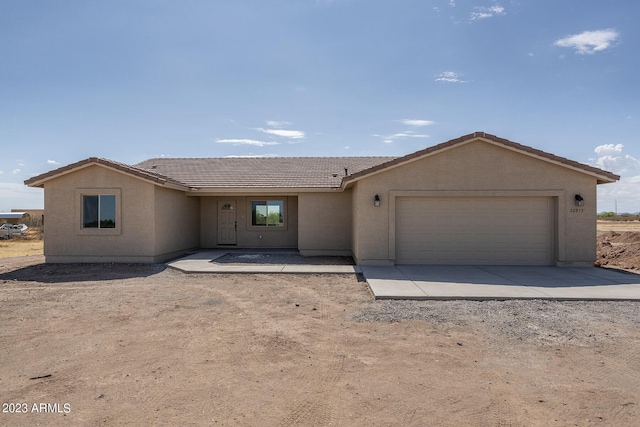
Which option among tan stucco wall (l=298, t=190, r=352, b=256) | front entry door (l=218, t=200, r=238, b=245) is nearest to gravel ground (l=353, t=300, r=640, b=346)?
tan stucco wall (l=298, t=190, r=352, b=256)

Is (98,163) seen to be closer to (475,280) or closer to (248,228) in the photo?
(248,228)

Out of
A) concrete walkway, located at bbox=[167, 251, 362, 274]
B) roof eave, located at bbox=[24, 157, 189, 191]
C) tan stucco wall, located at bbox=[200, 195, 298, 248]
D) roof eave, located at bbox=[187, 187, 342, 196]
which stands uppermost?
roof eave, located at bbox=[24, 157, 189, 191]

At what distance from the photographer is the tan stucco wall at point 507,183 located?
12039 mm

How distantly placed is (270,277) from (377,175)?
15.1 ft

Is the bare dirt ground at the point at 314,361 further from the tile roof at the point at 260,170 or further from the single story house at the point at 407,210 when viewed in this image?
the tile roof at the point at 260,170

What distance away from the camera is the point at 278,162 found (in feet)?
67.2

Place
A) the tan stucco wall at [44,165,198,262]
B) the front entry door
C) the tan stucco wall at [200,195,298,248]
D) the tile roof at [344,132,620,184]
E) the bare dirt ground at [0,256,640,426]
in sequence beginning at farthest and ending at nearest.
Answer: the front entry door < the tan stucco wall at [200,195,298,248] < the tan stucco wall at [44,165,198,262] < the tile roof at [344,132,620,184] < the bare dirt ground at [0,256,640,426]

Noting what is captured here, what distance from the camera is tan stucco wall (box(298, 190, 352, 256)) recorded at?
15406 mm

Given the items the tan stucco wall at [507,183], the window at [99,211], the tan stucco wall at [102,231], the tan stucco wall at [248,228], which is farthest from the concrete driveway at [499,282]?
the window at [99,211]

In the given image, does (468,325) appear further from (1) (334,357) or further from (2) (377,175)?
(2) (377,175)

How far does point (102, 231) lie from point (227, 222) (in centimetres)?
548

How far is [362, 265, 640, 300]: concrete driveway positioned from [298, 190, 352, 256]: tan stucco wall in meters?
3.51

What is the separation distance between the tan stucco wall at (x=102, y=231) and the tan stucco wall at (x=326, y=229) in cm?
535

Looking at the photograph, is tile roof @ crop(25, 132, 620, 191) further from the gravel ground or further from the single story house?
the gravel ground
